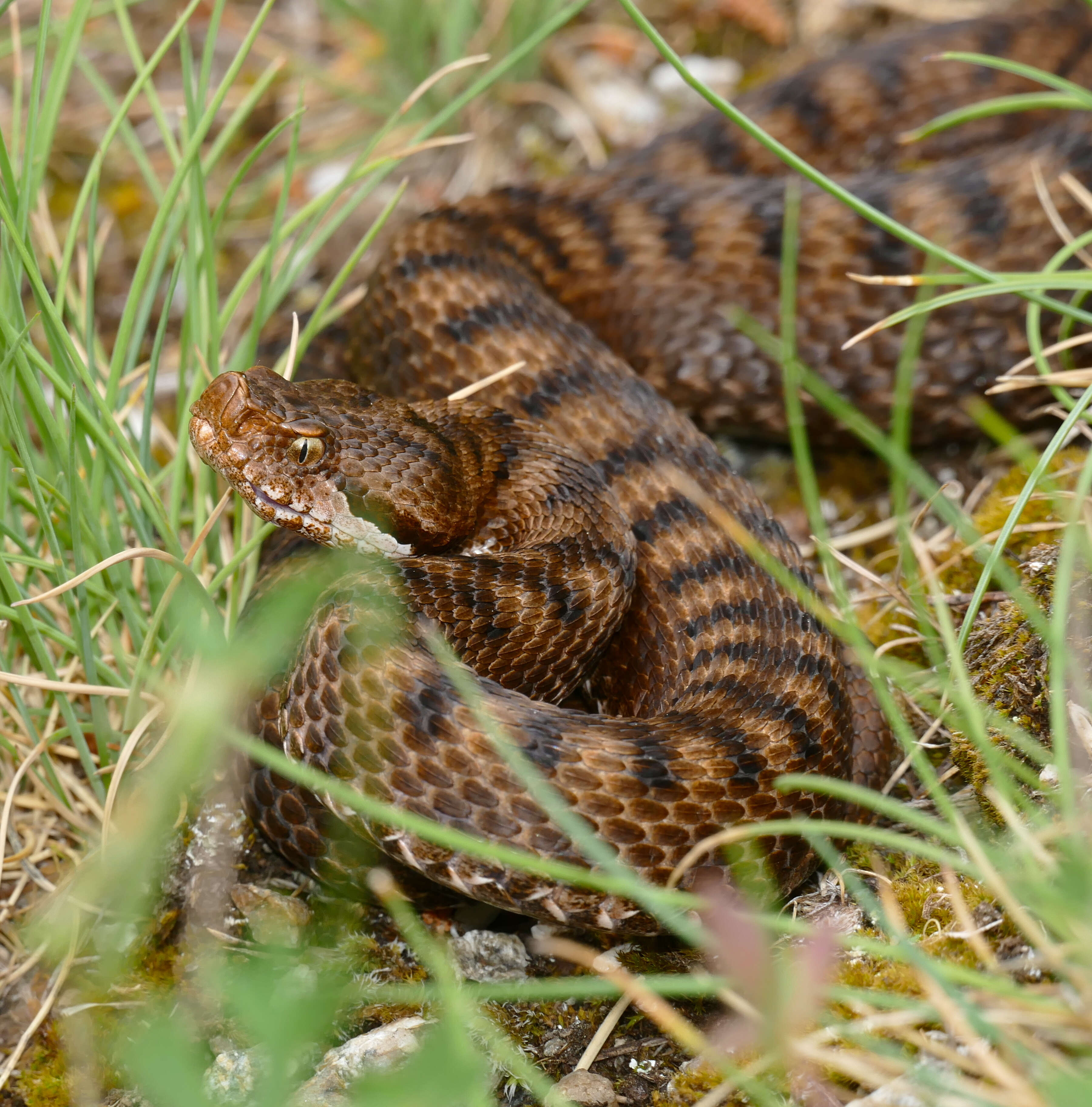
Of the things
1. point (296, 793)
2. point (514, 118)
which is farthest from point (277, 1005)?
point (514, 118)

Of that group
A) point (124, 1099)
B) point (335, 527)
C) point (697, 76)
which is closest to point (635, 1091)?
point (124, 1099)

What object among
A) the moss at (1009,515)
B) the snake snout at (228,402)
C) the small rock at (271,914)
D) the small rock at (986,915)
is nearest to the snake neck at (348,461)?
the snake snout at (228,402)

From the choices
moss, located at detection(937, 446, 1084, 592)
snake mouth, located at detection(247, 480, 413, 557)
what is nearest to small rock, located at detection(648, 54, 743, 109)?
moss, located at detection(937, 446, 1084, 592)

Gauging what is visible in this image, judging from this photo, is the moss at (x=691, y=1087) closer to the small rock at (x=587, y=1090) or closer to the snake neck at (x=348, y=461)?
Result: the small rock at (x=587, y=1090)

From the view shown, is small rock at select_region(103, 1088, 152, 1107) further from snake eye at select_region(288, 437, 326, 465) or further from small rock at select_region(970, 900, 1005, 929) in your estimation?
small rock at select_region(970, 900, 1005, 929)

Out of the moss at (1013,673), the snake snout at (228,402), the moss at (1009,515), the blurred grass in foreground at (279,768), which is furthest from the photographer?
the moss at (1009,515)

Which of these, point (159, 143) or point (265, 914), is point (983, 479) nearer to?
point (265, 914)
